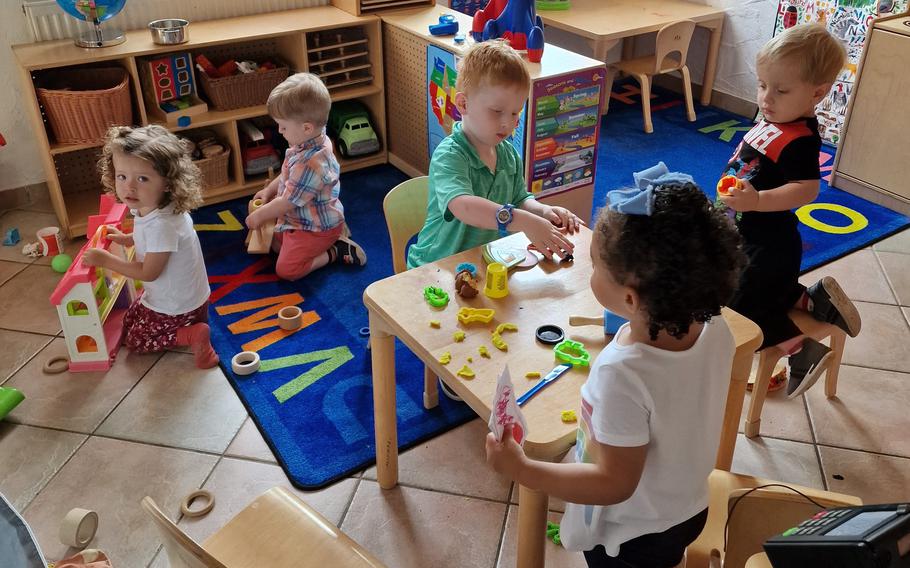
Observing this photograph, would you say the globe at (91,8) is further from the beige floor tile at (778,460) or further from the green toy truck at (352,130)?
the beige floor tile at (778,460)

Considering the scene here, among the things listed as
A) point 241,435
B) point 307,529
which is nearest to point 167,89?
point 241,435

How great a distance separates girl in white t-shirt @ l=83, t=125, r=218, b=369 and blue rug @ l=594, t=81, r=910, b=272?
2022 mm

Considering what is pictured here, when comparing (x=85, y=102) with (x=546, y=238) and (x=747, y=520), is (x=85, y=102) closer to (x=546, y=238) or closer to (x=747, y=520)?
(x=546, y=238)

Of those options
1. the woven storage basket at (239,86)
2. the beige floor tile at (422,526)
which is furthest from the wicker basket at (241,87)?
the beige floor tile at (422,526)

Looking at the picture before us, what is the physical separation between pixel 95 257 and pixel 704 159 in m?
3.23

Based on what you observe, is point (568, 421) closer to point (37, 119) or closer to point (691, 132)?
point (37, 119)

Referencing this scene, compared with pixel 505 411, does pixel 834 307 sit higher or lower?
lower

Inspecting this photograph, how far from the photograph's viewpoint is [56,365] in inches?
110

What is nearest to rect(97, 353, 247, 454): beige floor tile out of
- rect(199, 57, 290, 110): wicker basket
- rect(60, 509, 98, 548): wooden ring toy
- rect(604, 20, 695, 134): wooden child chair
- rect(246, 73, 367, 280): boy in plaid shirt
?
rect(60, 509, 98, 548): wooden ring toy

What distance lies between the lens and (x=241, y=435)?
2.52 meters

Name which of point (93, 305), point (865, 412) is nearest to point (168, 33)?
point (93, 305)

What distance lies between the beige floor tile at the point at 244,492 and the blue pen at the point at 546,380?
92 cm

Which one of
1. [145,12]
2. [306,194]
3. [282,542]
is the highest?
[145,12]

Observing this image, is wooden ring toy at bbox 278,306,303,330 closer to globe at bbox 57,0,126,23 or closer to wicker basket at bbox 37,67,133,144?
wicker basket at bbox 37,67,133,144
